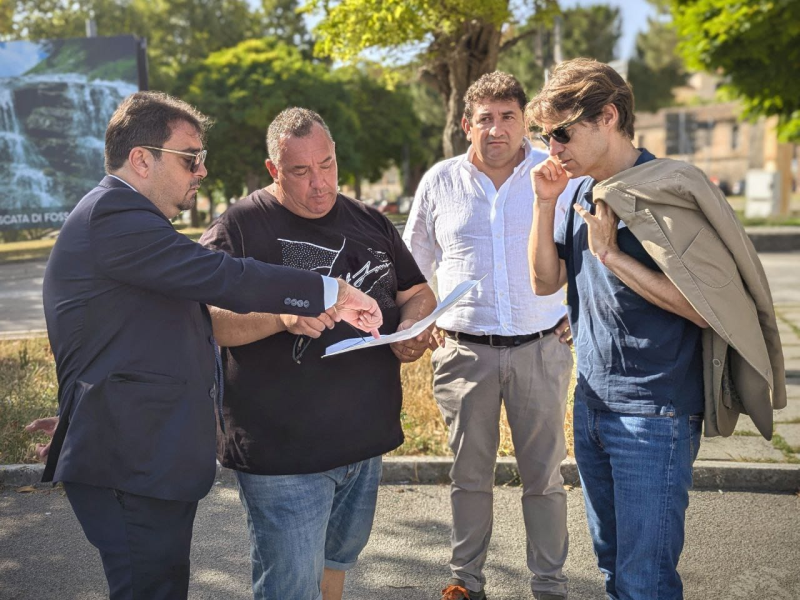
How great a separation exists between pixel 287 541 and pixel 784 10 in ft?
56.2

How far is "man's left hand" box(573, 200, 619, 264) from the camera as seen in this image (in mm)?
2736

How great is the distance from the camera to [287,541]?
292cm

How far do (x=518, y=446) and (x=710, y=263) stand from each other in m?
1.66

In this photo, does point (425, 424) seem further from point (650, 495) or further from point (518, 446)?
point (650, 495)

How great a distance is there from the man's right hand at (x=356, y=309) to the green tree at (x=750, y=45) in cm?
1627

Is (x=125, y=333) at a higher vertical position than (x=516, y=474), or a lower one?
higher

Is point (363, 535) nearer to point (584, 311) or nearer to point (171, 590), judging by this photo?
point (171, 590)

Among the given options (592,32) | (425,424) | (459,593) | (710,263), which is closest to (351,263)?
(710,263)

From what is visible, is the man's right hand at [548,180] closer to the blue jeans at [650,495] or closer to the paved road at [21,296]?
the blue jeans at [650,495]

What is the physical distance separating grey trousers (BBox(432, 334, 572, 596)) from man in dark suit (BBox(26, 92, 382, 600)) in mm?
1523

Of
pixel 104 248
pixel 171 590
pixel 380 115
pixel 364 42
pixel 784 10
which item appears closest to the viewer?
pixel 104 248

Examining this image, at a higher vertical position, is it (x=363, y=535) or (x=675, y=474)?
(x=675, y=474)

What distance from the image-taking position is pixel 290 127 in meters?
3.08

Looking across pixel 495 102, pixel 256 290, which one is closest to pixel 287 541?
pixel 256 290
